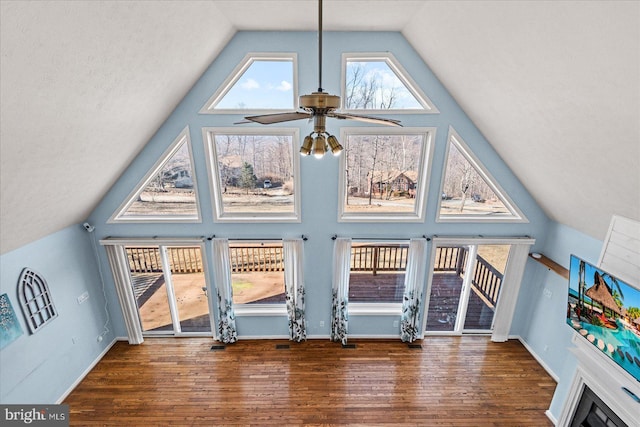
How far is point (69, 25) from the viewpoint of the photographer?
185 centimetres

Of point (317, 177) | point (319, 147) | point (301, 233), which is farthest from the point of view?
point (301, 233)

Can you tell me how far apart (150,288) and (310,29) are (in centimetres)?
523

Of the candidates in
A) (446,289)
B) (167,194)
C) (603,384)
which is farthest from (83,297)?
(603,384)

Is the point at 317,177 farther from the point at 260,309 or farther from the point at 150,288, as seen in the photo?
the point at 150,288

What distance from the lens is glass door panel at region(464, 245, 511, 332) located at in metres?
5.15

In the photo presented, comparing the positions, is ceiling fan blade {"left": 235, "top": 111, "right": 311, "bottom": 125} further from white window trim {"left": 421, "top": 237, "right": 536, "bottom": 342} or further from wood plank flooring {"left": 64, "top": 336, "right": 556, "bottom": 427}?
wood plank flooring {"left": 64, "top": 336, "right": 556, "bottom": 427}

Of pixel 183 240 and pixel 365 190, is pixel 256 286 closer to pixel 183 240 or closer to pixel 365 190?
pixel 183 240

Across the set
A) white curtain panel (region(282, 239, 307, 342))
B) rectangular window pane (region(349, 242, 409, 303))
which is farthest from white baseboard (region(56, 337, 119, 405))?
rectangular window pane (region(349, 242, 409, 303))

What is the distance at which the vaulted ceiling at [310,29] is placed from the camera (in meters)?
1.85

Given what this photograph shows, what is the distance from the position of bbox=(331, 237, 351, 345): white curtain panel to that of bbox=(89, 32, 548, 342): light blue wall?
13 centimetres

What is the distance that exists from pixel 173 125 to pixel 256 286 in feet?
9.92

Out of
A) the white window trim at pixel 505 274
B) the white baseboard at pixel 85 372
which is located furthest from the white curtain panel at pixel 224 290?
the white window trim at pixel 505 274

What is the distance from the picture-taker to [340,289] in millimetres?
5008

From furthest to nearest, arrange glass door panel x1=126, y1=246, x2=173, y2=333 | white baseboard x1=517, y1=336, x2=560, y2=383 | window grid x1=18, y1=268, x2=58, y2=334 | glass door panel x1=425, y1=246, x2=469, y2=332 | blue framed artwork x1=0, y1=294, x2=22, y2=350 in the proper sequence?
1. glass door panel x1=425, y1=246, x2=469, y2=332
2. glass door panel x1=126, y1=246, x2=173, y2=333
3. white baseboard x1=517, y1=336, x2=560, y2=383
4. window grid x1=18, y1=268, x2=58, y2=334
5. blue framed artwork x1=0, y1=294, x2=22, y2=350
